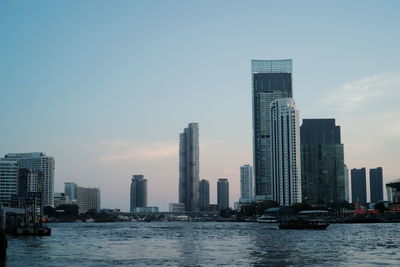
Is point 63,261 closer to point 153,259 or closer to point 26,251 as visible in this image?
point 153,259

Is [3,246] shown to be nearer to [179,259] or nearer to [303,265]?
[179,259]

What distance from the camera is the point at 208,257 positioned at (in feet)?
273

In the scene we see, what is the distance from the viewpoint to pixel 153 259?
266ft

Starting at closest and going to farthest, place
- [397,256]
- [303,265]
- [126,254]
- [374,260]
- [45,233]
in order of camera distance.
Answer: [303,265] → [374,260] → [397,256] → [126,254] → [45,233]

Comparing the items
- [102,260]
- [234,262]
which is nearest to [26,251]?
[102,260]

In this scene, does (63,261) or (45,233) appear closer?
(63,261)

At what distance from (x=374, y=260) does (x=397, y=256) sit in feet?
24.7

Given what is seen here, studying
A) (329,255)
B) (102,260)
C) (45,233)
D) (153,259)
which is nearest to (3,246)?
(102,260)

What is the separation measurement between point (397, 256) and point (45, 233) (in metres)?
97.5

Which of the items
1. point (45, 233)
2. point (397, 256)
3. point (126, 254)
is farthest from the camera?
point (45, 233)

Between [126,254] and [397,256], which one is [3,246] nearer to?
[126,254]

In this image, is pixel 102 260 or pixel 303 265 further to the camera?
pixel 102 260

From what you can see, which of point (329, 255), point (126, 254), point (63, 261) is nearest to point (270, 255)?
point (329, 255)

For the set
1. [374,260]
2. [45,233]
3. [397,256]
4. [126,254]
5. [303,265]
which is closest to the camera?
[303,265]
